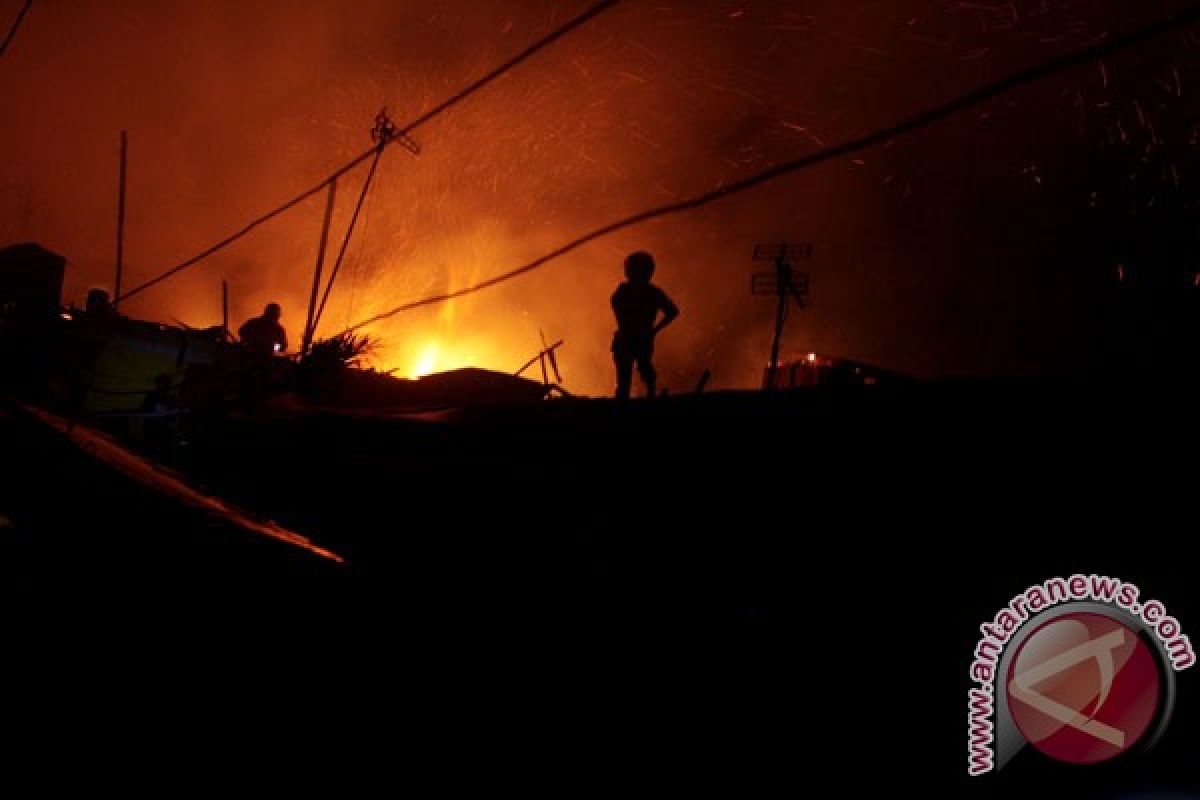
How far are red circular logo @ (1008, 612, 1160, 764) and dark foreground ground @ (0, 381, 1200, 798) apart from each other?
0.36 ft

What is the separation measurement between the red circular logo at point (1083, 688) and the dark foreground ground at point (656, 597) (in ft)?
0.36

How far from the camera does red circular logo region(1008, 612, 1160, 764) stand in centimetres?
345

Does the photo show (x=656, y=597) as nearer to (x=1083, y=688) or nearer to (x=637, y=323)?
(x=1083, y=688)

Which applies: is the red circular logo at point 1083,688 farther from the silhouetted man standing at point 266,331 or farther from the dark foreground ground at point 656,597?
the silhouetted man standing at point 266,331

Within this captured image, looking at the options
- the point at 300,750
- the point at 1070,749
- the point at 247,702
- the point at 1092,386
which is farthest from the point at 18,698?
the point at 1070,749

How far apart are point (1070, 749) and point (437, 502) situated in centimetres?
490

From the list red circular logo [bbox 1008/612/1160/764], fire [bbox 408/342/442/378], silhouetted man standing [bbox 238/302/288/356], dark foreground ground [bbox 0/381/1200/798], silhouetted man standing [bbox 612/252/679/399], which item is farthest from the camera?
fire [bbox 408/342/442/378]

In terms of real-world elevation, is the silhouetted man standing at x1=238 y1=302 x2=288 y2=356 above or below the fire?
below

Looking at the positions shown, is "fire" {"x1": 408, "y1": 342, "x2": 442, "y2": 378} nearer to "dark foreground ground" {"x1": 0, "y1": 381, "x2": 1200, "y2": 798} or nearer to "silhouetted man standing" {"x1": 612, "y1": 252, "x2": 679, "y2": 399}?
"silhouetted man standing" {"x1": 612, "y1": 252, "x2": 679, "y2": 399}

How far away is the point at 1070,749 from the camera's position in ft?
11.7

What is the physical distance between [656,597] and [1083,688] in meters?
2.34

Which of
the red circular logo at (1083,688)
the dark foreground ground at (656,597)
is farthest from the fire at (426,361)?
the red circular logo at (1083,688)

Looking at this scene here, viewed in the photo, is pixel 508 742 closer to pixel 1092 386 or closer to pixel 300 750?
pixel 300 750

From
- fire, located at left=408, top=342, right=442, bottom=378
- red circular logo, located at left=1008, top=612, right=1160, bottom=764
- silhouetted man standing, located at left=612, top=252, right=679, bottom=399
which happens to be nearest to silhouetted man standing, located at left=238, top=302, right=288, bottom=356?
silhouetted man standing, located at left=612, top=252, right=679, bottom=399
